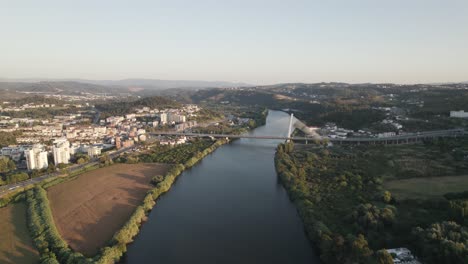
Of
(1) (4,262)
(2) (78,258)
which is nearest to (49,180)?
(1) (4,262)

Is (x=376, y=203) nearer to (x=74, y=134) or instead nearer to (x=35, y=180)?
(x=35, y=180)

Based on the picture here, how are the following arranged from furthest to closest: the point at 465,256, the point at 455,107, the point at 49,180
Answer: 1. the point at 455,107
2. the point at 49,180
3. the point at 465,256

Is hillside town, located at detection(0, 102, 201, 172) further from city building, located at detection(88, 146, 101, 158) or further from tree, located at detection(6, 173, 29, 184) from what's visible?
tree, located at detection(6, 173, 29, 184)

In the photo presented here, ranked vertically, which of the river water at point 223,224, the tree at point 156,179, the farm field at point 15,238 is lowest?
the river water at point 223,224

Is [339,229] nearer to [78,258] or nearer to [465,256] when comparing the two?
[465,256]

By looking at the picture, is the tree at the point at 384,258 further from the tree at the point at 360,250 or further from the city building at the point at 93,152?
the city building at the point at 93,152

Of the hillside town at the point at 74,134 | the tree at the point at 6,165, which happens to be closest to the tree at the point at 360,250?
the hillside town at the point at 74,134
